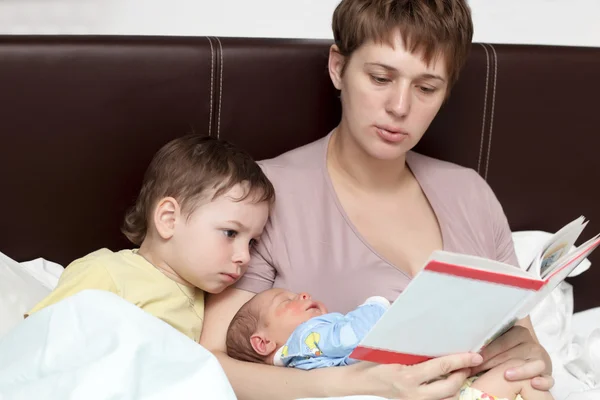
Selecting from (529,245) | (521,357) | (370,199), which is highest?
(370,199)

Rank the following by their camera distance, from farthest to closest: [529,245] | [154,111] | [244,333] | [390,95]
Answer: [529,245]
[154,111]
[390,95]
[244,333]

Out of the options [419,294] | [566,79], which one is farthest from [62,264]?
[566,79]

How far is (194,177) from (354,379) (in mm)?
553

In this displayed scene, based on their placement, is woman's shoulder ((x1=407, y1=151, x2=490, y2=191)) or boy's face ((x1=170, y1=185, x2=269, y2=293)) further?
woman's shoulder ((x1=407, y1=151, x2=490, y2=191))

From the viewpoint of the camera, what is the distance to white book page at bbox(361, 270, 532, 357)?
1448mm

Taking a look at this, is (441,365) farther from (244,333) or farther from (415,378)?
(244,333)

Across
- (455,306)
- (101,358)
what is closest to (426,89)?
(455,306)

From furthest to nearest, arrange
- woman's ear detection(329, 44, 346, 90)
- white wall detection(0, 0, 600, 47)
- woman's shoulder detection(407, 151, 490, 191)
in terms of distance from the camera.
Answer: white wall detection(0, 0, 600, 47) → woman's shoulder detection(407, 151, 490, 191) → woman's ear detection(329, 44, 346, 90)

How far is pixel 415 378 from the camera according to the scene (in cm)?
162

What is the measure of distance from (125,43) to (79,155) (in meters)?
0.30

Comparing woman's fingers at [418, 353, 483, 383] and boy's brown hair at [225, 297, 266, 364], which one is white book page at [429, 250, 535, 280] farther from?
boy's brown hair at [225, 297, 266, 364]

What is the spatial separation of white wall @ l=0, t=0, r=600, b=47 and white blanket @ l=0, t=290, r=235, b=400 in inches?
46.3

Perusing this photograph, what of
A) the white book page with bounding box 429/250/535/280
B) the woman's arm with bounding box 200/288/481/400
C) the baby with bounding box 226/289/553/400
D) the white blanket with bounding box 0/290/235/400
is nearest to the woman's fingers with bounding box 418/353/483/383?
the woman's arm with bounding box 200/288/481/400

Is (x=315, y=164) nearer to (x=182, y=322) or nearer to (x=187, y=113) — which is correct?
(x=187, y=113)
